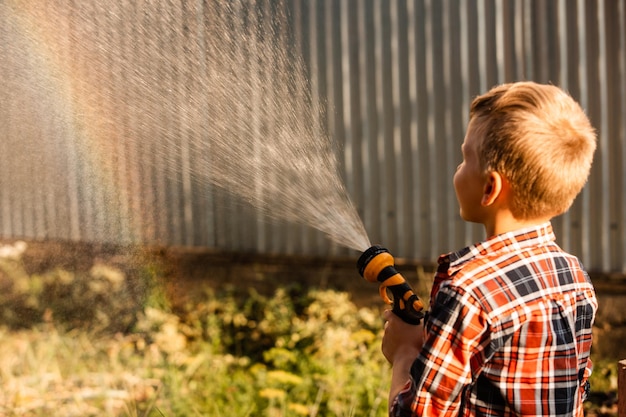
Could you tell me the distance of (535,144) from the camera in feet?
6.00

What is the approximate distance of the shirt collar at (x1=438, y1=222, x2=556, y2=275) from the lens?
1874 mm

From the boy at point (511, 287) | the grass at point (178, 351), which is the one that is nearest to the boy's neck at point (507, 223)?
the boy at point (511, 287)

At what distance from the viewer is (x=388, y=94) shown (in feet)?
19.0

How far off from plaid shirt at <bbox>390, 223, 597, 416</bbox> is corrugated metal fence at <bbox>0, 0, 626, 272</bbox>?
3375 mm

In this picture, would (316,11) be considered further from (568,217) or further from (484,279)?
(484,279)

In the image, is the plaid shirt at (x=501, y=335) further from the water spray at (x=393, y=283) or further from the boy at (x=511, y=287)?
the water spray at (x=393, y=283)

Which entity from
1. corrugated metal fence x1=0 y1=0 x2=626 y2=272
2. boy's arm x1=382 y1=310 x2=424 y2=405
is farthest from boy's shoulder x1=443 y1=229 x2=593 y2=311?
corrugated metal fence x1=0 y1=0 x2=626 y2=272

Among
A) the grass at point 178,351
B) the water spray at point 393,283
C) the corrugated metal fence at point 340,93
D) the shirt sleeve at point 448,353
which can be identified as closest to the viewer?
the shirt sleeve at point 448,353

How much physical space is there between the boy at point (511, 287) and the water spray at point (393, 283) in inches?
2.5

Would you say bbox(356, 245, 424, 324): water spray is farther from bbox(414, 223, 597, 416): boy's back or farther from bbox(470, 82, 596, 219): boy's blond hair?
bbox(470, 82, 596, 219): boy's blond hair

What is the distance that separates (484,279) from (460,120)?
150 inches

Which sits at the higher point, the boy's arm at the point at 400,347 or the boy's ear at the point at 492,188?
the boy's ear at the point at 492,188

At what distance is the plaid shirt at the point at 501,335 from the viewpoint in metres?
1.75

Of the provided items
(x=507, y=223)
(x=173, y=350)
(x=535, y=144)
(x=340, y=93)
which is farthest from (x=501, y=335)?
(x=340, y=93)
